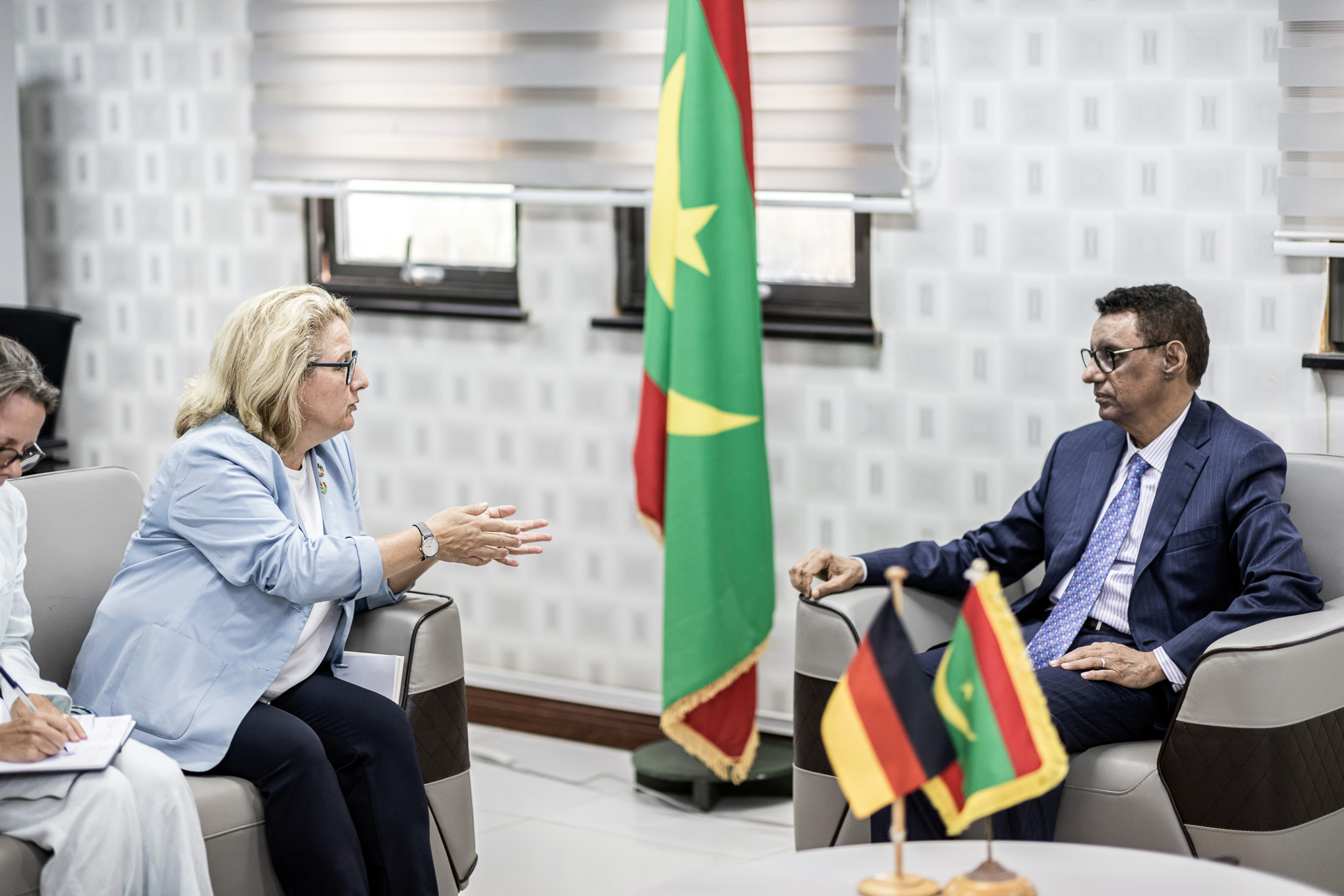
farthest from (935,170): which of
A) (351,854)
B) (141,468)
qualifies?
(141,468)

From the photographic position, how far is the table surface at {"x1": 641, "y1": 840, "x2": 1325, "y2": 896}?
173 centimetres

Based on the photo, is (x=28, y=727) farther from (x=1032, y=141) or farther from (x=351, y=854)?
→ (x=1032, y=141)

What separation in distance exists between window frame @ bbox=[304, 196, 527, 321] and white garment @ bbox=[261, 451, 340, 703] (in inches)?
54.9

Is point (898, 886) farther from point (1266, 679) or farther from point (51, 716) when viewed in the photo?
point (51, 716)

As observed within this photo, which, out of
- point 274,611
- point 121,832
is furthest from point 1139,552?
point 121,832

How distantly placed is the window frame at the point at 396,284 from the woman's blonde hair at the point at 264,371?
4.68 feet

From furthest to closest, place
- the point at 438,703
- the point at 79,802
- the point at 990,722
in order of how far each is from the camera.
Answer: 1. the point at 438,703
2. the point at 79,802
3. the point at 990,722

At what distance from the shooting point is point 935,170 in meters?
3.36

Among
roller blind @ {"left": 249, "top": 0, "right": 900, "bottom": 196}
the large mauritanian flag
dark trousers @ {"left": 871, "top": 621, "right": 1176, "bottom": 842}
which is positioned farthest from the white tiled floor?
roller blind @ {"left": 249, "top": 0, "right": 900, "bottom": 196}

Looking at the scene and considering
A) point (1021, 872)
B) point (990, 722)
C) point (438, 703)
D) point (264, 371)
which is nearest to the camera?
point (990, 722)

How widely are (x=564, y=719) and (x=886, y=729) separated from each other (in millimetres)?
2480

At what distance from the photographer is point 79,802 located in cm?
209

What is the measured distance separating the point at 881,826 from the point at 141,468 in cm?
298

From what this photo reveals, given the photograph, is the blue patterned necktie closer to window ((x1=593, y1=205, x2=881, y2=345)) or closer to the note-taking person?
window ((x1=593, y1=205, x2=881, y2=345))
